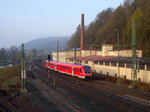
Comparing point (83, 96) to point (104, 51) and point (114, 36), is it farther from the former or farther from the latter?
point (114, 36)

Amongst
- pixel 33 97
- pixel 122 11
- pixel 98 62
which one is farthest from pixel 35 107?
pixel 122 11

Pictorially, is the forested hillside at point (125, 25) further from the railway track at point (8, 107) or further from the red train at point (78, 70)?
the railway track at point (8, 107)

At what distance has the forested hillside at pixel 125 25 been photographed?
5342cm

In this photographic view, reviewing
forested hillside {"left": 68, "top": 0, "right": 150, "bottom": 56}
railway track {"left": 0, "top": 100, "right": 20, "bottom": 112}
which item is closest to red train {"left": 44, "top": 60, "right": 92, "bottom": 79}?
forested hillside {"left": 68, "top": 0, "right": 150, "bottom": 56}

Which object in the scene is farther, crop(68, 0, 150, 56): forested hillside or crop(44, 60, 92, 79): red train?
crop(68, 0, 150, 56): forested hillside

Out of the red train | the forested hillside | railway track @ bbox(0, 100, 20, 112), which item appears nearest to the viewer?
railway track @ bbox(0, 100, 20, 112)

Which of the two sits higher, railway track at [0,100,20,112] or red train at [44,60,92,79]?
red train at [44,60,92,79]

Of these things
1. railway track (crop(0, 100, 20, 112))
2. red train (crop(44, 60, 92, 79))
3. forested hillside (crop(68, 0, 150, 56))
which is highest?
forested hillside (crop(68, 0, 150, 56))

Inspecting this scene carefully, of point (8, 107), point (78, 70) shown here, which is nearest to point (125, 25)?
point (78, 70)

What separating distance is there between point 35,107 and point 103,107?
5735mm

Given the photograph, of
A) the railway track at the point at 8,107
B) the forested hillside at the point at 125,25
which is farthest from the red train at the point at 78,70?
the railway track at the point at 8,107

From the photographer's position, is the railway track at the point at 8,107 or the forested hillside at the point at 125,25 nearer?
the railway track at the point at 8,107

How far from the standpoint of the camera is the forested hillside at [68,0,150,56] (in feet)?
175

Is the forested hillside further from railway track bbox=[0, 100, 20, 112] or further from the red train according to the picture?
railway track bbox=[0, 100, 20, 112]
